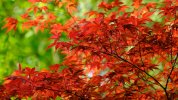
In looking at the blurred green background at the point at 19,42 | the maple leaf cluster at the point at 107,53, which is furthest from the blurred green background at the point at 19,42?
the maple leaf cluster at the point at 107,53

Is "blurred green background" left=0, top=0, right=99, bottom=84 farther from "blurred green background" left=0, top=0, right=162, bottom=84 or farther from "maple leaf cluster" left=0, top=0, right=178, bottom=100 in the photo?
"maple leaf cluster" left=0, top=0, right=178, bottom=100

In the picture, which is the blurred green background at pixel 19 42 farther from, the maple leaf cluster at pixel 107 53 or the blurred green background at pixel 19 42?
the maple leaf cluster at pixel 107 53

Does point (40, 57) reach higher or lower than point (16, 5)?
lower

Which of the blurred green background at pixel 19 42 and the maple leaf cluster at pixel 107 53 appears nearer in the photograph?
the maple leaf cluster at pixel 107 53

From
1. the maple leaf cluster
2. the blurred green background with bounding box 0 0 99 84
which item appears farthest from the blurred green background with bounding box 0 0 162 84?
the maple leaf cluster

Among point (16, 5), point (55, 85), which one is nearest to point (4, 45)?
point (16, 5)

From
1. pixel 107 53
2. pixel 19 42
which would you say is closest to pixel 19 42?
pixel 19 42

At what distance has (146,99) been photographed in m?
2.44

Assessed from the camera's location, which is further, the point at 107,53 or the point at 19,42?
the point at 19,42

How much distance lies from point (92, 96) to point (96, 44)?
1.29 feet

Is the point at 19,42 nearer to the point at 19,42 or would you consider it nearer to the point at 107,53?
the point at 19,42

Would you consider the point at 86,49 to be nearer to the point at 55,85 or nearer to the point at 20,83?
the point at 55,85

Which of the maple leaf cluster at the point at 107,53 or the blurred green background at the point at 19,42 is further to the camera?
the blurred green background at the point at 19,42

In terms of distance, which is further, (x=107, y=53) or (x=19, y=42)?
(x=19, y=42)
